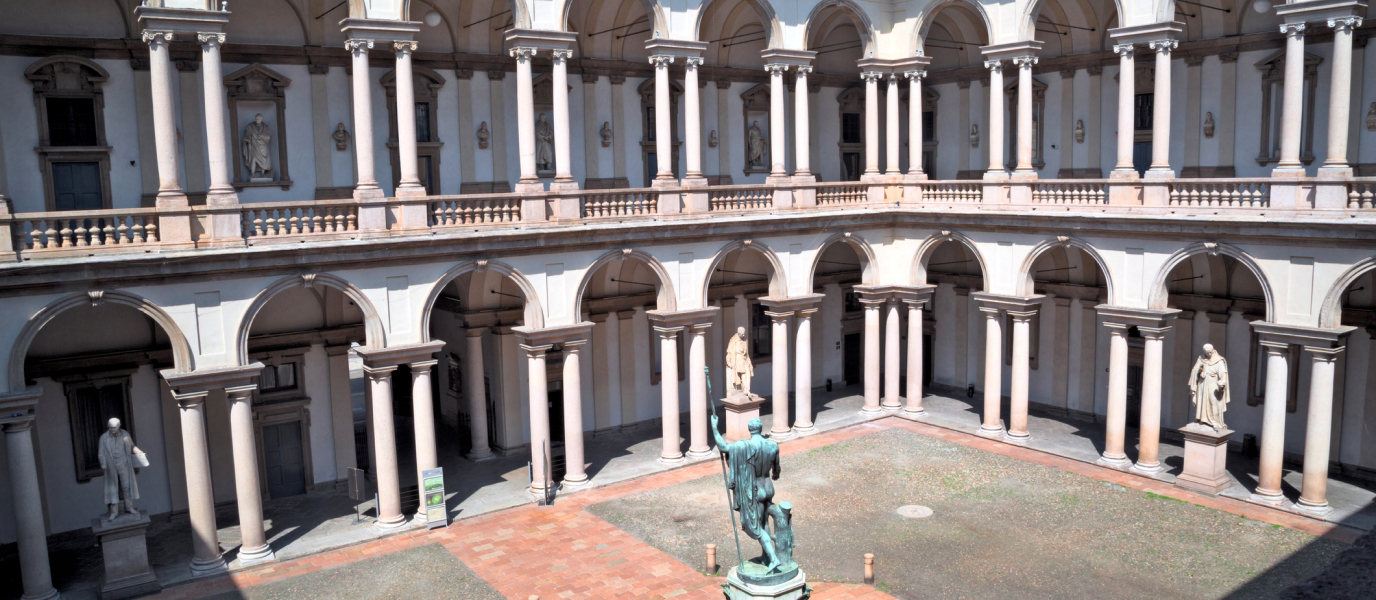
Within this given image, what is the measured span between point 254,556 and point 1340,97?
23744mm

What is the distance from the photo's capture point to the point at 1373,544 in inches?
417

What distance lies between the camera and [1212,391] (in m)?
22.7

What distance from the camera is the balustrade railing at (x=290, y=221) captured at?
65.3 feet

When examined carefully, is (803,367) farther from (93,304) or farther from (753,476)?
(93,304)

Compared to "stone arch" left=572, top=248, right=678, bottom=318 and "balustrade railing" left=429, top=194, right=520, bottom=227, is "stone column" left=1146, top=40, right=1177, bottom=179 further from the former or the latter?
"balustrade railing" left=429, top=194, right=520, bottom=227

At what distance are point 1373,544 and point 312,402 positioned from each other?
21.4m

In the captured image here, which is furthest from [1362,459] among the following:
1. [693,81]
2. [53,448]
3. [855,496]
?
[53,448]

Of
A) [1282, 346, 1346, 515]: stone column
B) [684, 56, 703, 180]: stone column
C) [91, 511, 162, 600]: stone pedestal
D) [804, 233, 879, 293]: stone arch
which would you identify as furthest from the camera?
[804, 233, 879, 293]: stone arch

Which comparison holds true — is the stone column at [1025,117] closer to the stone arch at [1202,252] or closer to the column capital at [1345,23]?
the stone arch at [1202,252]

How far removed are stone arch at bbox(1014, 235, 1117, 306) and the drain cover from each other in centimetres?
717

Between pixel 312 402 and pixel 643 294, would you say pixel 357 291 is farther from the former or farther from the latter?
pixel 643 294

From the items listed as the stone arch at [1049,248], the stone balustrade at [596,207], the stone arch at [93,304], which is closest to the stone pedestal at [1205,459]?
the stone arch at [1049,248]

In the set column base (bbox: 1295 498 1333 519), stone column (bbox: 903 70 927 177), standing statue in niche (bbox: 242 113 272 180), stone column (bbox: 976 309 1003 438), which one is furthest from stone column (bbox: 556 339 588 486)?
column base (bbox: 1295 498 1333 519)

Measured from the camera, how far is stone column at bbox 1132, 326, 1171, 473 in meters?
24.1
